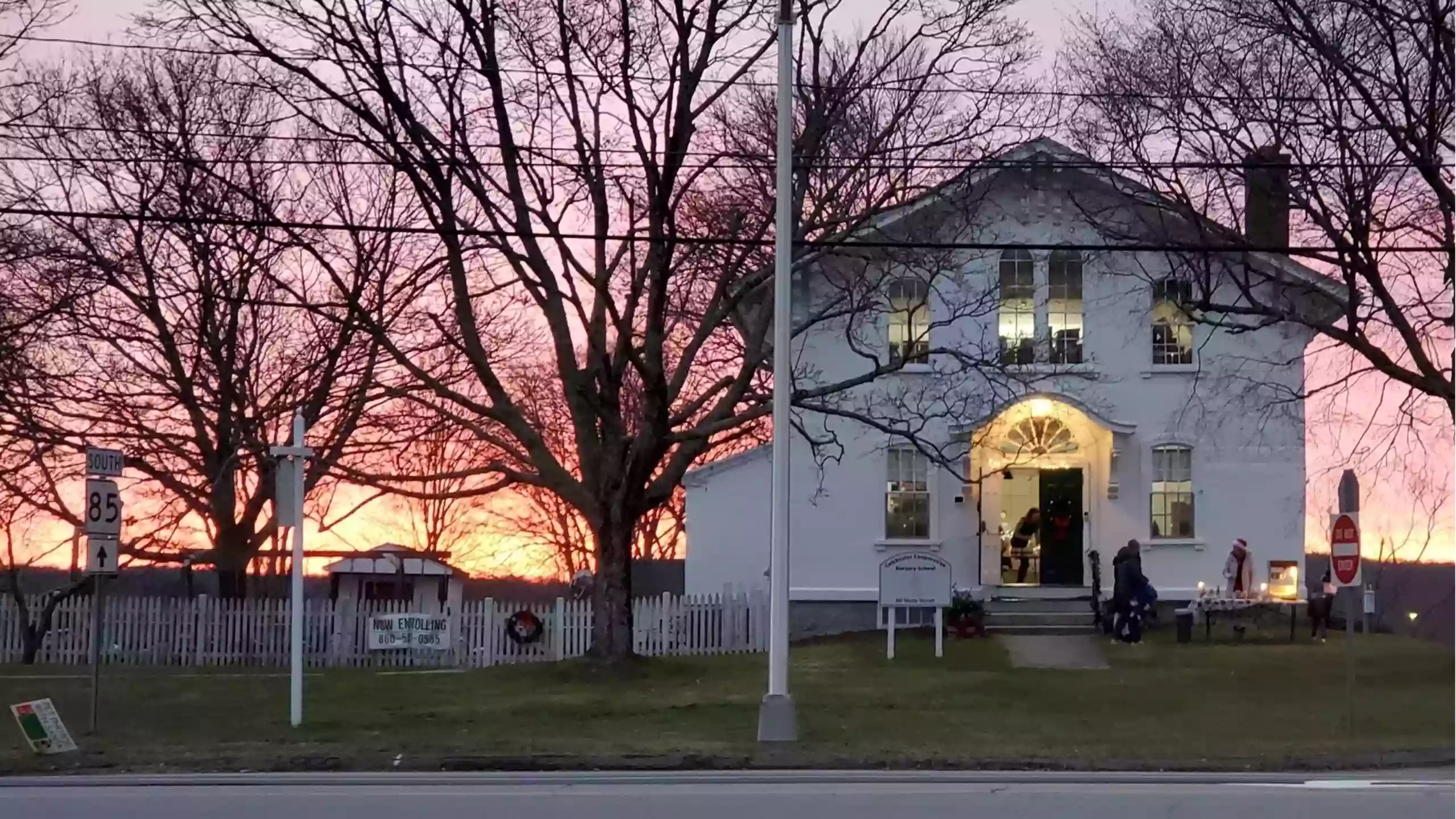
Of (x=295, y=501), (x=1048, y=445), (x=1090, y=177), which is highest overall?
(x=1090, y=177)

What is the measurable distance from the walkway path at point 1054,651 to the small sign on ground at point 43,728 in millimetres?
13640

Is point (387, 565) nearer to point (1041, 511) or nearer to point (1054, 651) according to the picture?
point (1041, 511)

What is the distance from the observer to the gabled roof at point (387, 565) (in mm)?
36750

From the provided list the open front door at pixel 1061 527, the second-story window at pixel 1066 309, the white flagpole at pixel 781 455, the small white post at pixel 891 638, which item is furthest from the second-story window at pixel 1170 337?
the white flagpole at pixel 781 455

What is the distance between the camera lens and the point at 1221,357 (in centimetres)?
2955

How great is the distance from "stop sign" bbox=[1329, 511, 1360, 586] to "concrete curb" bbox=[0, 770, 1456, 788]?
8.74ft

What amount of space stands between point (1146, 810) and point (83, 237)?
66.2ft

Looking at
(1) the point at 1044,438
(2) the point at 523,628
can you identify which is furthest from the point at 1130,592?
(2) the point at 523,628

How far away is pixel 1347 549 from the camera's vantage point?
1631 centimetres

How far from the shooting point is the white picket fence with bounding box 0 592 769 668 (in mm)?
28547

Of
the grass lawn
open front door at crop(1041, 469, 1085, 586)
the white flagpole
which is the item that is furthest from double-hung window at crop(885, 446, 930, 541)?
the white flagpole

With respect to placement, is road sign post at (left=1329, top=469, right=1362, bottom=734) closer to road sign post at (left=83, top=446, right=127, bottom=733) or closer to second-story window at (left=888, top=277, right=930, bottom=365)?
road sign post at (left=83, top=446, right=127, bottom=733)

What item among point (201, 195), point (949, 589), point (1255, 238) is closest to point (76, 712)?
point (201, 195)

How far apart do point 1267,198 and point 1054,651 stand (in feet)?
27.8
